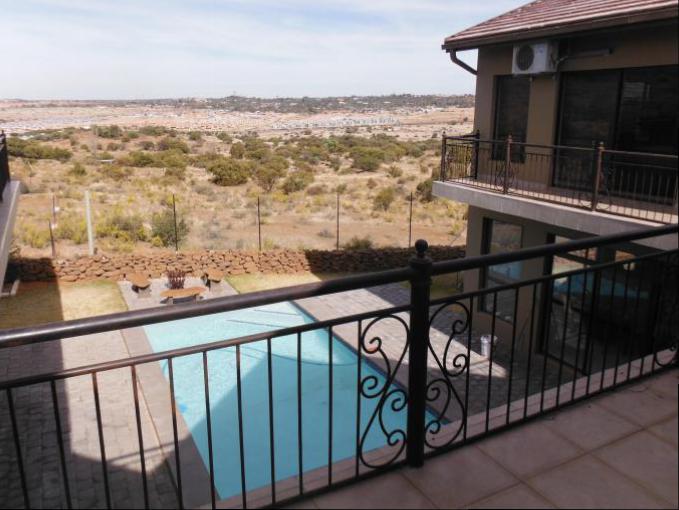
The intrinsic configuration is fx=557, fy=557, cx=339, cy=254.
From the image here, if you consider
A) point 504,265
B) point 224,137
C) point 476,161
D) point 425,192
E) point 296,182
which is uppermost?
point 476,161

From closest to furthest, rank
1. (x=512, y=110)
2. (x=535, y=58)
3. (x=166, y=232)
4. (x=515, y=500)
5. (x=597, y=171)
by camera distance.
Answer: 1. (x=515, y=500)
2. (x=597, y=171)
3. (x=535, y=58)
4. (x=512, y=110)
5. (x=166, y=232)

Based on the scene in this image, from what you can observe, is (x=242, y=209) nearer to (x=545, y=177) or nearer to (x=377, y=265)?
(x=377, y=265)

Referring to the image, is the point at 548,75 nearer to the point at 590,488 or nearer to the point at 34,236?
the point at 590,488

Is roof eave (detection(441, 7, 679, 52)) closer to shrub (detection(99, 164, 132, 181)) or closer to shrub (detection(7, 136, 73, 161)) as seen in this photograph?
shrub (detection(99, 164, 132, 181))

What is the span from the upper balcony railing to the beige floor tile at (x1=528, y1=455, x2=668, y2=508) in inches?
221

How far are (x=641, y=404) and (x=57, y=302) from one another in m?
13.0

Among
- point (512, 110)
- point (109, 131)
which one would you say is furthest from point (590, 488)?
point (109, 131)

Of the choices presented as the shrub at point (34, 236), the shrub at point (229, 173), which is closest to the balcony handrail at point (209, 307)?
the shrub at point (34, 236)

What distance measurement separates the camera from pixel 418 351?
266cm

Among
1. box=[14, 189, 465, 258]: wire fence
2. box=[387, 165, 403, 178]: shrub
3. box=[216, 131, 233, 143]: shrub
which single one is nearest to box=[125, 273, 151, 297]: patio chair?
box=[14, 189, 465, 258]: wire fence

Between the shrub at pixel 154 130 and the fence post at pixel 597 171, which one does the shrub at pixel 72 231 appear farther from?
the shrub at pixel 154 130

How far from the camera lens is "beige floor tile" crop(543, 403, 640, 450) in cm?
295

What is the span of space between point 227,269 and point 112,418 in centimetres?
795

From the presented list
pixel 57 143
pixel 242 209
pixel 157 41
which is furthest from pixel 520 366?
pixel 157 41
